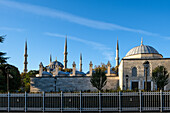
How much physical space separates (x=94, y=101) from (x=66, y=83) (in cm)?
2661

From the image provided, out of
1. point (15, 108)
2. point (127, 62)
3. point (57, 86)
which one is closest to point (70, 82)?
point (57, 86)

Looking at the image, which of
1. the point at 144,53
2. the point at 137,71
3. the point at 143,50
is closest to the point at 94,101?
the point at 137,71

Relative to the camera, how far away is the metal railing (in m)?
16.0

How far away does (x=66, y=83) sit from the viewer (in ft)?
139

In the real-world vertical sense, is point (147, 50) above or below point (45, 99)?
above

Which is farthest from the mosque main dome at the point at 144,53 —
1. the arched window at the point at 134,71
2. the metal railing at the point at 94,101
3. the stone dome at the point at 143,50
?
the metal railing at the point at 94,101

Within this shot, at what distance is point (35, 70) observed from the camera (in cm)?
8019

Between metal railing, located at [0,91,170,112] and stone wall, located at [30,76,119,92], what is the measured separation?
2528 centimetres

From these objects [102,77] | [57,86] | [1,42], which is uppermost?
[1,42]

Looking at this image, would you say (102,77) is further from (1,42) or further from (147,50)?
(147,50)

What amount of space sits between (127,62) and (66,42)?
5570cm

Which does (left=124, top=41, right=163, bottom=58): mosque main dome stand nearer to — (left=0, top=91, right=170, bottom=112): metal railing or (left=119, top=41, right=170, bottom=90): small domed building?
(left=119, top=41, right=170, bottom=90): small domed building

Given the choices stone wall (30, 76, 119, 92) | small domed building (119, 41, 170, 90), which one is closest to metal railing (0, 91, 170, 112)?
small domed building (119, 41, 170, 90)

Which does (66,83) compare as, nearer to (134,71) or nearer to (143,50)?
(134,71)
